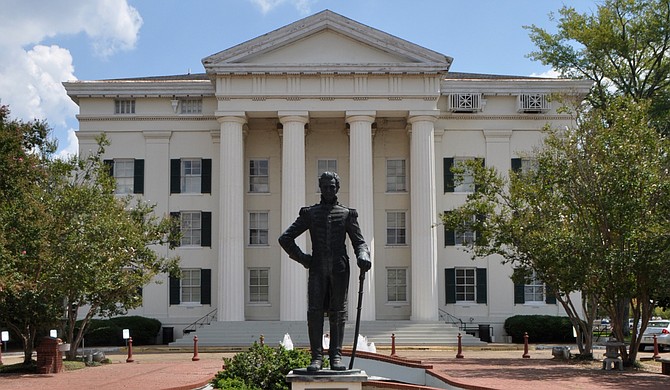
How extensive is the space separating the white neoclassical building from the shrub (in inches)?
1019

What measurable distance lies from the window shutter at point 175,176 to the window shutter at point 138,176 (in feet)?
4.80

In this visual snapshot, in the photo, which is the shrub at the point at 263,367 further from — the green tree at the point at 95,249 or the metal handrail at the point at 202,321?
the metal handrail at the point at 202,321

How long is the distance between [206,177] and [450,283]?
13307mm

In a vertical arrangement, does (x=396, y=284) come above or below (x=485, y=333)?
above

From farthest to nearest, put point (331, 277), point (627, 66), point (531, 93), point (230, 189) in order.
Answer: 1. point (627, 66)
2. point (531, 93)
3. point (230, 189)
4. point (331, 277)

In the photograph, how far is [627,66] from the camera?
4950 centimetres

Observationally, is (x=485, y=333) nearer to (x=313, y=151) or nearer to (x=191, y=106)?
(x=313, y=151)

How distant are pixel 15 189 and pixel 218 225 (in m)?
18.8

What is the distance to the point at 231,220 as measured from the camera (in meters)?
43.2

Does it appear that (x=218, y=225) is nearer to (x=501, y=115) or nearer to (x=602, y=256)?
(x=501, y=115)

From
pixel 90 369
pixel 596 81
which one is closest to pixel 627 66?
pixel 596 81

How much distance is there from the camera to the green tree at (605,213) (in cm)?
2511

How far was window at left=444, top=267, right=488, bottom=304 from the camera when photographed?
4541 centimetres

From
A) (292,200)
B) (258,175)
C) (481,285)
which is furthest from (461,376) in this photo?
(258,175)
